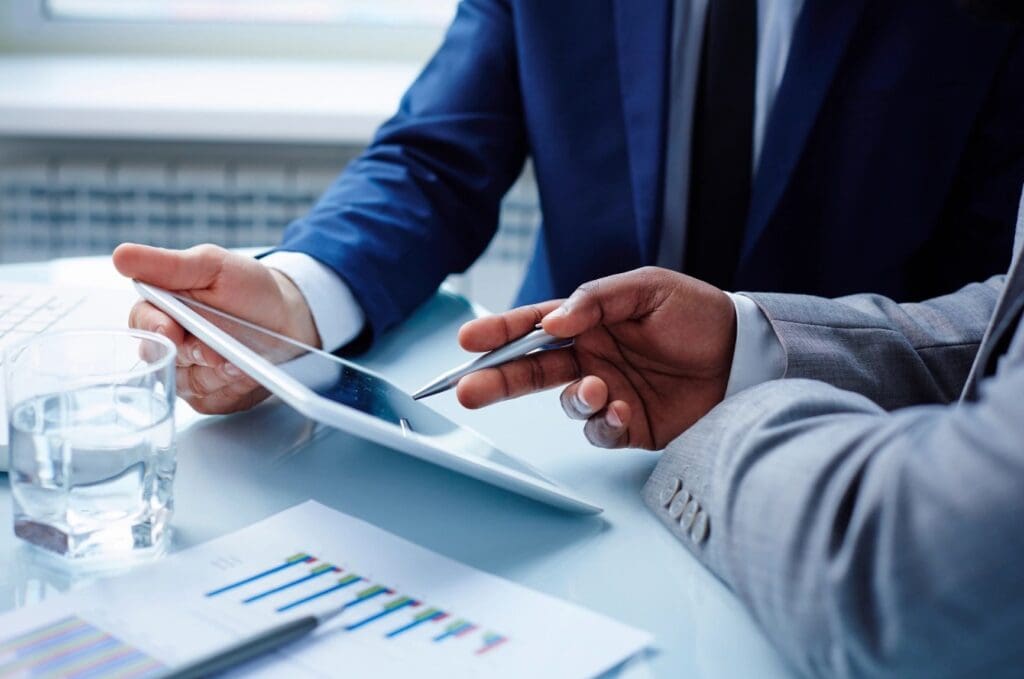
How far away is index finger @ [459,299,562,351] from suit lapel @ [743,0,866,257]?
1.49 feet

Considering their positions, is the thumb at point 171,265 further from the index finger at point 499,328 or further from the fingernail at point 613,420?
the fingernail at point 613,420

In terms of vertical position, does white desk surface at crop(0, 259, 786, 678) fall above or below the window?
below

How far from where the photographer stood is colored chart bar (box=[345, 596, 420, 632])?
0.51m

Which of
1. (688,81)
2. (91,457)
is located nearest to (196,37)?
(688,81)

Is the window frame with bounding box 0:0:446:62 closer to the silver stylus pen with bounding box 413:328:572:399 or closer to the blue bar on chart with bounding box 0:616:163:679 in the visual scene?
the silver stylus pen with bounding box 413:328:572:399

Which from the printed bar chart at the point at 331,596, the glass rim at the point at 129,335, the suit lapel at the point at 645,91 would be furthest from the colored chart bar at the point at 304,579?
the suit lapel at the point at 645,91

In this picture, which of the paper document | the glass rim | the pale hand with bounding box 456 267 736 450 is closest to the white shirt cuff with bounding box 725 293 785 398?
the pale hand with bounding box 456 267 736 450

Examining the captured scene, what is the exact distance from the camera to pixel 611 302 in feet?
2.41

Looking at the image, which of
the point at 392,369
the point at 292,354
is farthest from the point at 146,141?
the point at 292,354

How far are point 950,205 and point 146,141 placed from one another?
1.42m

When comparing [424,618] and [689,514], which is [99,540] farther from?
[689,514]

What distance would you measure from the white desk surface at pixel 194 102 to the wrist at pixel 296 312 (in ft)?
2.93

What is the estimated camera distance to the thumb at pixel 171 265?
0.73 metres

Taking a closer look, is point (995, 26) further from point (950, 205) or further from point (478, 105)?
point (478, 105)
